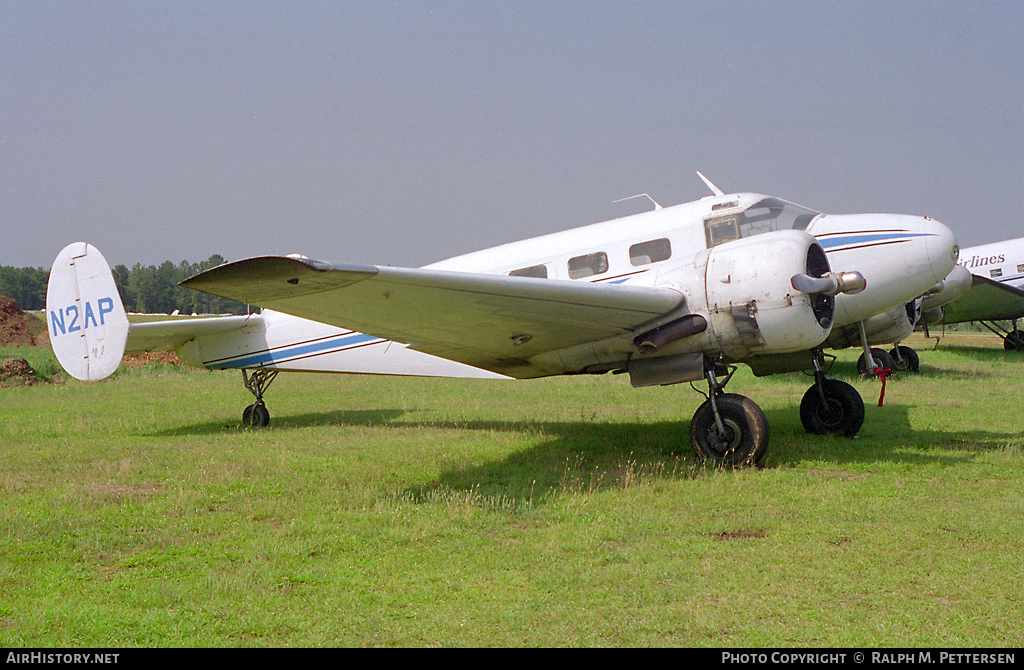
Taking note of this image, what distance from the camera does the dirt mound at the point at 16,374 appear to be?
60.3 ft

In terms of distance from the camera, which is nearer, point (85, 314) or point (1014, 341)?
point (85, 314)

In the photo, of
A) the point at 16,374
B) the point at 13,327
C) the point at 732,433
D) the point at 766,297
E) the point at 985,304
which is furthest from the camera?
the point at 13,327

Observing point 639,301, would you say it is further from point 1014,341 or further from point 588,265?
point 1014,341

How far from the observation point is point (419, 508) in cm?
585

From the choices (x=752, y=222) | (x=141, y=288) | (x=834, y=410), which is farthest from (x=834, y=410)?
(x=141, y=288)

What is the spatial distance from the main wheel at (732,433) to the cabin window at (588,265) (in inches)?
82.8

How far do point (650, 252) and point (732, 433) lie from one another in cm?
230

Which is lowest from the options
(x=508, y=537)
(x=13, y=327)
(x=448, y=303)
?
(x=508, y=537)

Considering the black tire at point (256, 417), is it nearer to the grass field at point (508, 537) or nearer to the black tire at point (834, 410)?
the grass field at point (508, 537)

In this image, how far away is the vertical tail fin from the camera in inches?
344

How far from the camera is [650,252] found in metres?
8.27

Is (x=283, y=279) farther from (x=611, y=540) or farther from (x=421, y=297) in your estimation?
(x=611, y=540)

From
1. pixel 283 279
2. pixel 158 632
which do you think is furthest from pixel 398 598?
pixel 283 279

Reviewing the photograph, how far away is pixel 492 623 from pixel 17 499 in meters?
4.97
